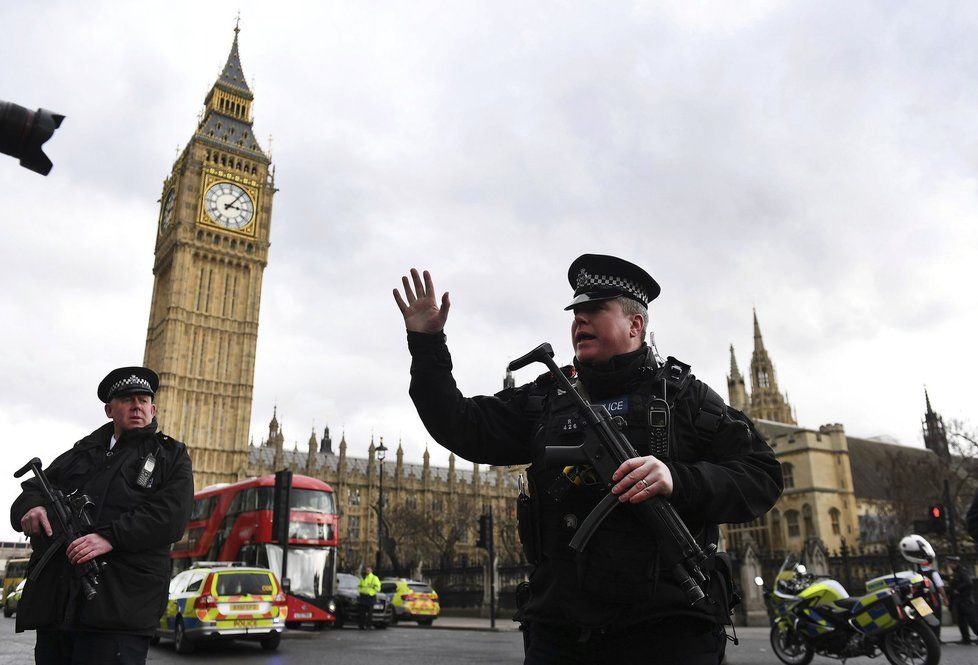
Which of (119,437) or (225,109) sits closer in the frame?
(119,437)

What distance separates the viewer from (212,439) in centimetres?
6306

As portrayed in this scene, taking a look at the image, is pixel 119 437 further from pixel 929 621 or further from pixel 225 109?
pixel 225 109

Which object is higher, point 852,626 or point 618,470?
point 618,470

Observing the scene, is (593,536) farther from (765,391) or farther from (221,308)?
(765,391)

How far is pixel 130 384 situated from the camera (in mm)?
A: 4102

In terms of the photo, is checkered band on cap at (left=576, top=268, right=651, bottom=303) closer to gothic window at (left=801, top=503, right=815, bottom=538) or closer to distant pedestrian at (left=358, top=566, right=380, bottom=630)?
distant pedestrian at (left=358, top=566, right=380, bottom=630)

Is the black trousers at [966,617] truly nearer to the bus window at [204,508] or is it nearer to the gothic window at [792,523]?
the bus window at [204,508]

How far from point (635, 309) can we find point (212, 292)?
6806cm

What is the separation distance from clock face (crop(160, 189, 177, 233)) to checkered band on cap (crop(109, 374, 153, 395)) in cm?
6976

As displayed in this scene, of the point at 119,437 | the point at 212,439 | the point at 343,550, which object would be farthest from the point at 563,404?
the point at 343,550

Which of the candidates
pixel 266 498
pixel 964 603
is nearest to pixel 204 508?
pixel 266 498

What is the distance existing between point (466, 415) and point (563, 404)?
1.29 ft

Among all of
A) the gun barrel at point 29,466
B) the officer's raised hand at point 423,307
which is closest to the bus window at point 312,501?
the gun barrel at point 29,466

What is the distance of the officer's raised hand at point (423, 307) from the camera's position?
3.00 m
